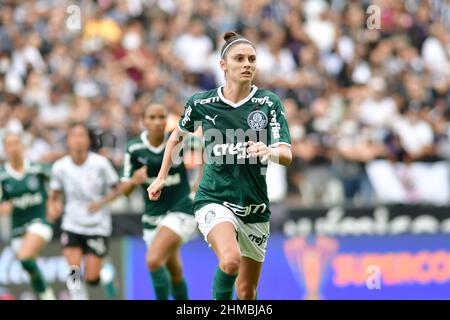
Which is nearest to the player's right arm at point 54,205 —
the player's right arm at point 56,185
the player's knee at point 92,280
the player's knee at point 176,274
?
the player's right arm at point 56,185

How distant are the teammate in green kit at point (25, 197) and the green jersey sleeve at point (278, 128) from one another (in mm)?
5789

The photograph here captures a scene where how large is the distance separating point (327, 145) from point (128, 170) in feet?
23.1

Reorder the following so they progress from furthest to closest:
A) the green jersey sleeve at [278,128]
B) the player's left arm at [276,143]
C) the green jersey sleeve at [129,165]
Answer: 1. the green jersey sleeve at [129,165]
2. the green jersey sleeve at [278,128]
3. the player's left arm at [276,143]

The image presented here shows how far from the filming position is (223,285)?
891 centimetres

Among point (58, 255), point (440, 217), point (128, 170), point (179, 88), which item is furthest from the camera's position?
point (179, 88)

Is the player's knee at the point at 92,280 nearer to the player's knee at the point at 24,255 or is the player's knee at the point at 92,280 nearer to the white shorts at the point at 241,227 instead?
the player's knee at the point at 24,255

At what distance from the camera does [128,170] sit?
12039mm

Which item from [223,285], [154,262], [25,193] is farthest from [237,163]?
[25,193]

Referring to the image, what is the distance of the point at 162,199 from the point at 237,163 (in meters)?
3.02

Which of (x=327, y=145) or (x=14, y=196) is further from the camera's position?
(x=327, y=145)

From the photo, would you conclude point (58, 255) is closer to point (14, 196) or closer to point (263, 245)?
point (14, 196)

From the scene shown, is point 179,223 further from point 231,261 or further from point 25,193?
point 25,193

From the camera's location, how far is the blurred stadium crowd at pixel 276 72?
704 inches

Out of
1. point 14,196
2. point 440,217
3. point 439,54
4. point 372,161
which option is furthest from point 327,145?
point 14,196
